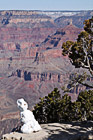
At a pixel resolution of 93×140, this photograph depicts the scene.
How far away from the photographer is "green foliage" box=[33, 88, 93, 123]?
3198cm

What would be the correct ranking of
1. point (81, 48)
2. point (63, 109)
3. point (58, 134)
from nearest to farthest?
1. point (58, 134)
2. point (81, 48)
3. point (63, 109)

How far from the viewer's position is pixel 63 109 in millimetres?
32250

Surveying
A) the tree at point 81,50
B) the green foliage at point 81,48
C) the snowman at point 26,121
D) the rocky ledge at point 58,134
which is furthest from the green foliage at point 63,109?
the snowman at point 26,121

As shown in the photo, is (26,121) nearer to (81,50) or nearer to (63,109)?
(81,50)

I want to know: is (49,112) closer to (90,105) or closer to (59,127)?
(90,105)

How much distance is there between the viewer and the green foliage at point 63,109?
32.0 meters

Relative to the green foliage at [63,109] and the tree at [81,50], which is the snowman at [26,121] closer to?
the tree at [81,50]

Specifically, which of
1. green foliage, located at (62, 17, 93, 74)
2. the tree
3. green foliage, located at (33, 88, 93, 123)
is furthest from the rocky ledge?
green foliage, located at (33, 88, 93, 123)

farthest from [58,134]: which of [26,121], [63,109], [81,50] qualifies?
[63,109]

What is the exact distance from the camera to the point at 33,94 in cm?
18725

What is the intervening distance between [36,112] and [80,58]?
1105 cm

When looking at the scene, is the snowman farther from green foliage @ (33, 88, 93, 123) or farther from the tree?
green foliage @ (33, 88, 93, 123)

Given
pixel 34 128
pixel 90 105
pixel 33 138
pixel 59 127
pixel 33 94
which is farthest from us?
pixel 33 94

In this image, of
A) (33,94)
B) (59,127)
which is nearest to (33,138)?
(59,127)
